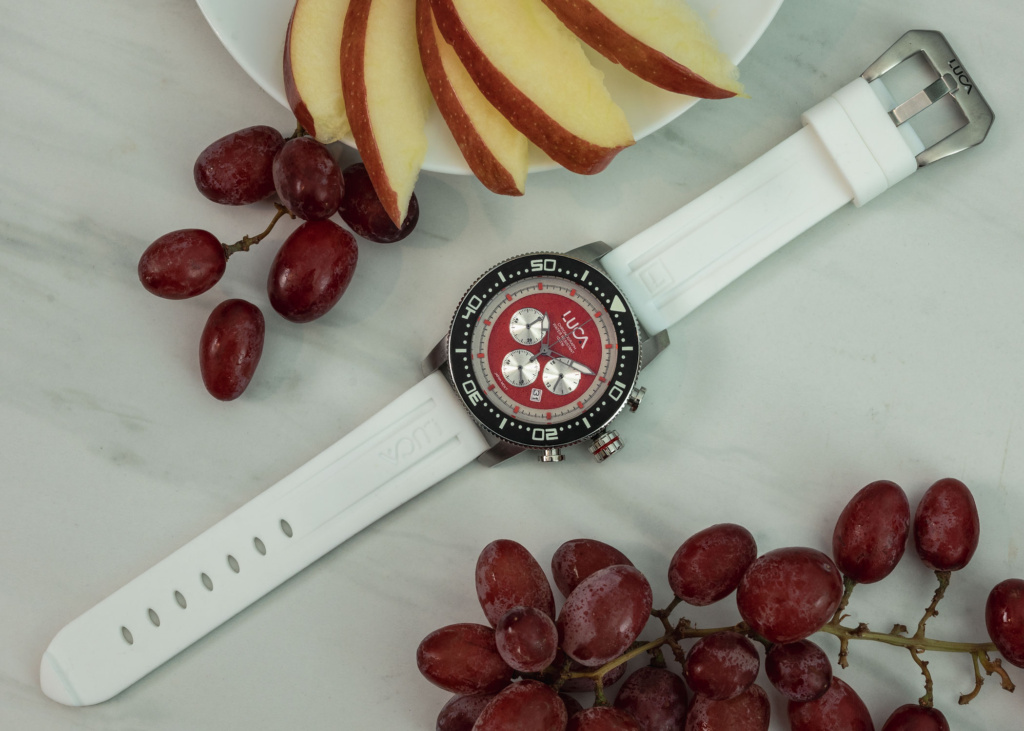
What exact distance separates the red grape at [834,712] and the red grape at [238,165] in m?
0.77

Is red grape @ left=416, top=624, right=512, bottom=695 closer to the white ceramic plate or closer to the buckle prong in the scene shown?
the white ceramic plate

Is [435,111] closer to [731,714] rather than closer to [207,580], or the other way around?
[207,580]

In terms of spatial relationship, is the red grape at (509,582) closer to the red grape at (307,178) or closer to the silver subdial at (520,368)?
the silver subdial at (520,368)

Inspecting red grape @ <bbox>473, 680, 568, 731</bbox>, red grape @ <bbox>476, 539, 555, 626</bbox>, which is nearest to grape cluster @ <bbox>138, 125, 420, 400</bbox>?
red grape @ <bbox>476, 539, 555, 626</bbox>

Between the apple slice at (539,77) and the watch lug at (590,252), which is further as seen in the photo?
the watch lug at (590,252)

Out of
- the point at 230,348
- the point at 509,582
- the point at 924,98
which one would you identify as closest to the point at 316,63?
the point at 230,348

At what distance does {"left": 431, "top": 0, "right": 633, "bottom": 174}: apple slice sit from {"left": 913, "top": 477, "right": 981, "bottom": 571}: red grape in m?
0.48

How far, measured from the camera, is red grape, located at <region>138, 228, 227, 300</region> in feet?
2.80

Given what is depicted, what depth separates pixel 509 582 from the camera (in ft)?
2.51

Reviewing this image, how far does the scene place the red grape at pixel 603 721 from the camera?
2.33ft

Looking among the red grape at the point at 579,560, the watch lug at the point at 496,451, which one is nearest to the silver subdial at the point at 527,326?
the watch lug at the point at 496,451

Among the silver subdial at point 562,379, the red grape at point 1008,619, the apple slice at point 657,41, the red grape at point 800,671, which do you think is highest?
the apple slice at point 657,41

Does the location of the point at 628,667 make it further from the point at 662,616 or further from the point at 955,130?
the point at 955,130

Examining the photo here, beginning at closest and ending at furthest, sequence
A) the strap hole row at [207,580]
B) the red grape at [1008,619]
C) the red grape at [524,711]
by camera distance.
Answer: the red grape at [524,711] → the red grape at [1008,619] → the strap hole row at [207,580]
